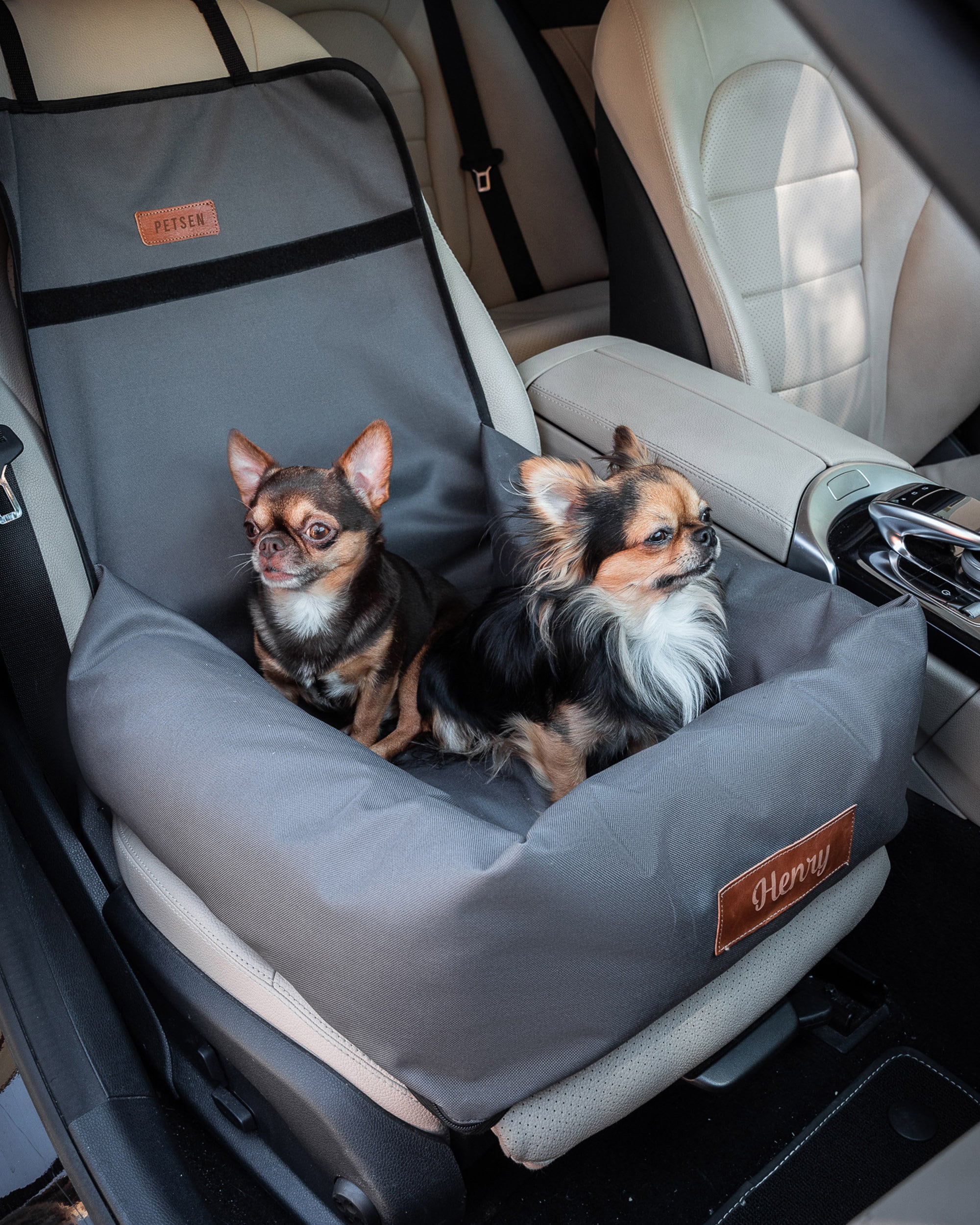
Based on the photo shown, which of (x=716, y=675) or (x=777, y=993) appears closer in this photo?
(x=777, y=993)

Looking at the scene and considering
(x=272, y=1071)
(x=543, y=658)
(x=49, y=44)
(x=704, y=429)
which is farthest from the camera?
(x=704, y=429)

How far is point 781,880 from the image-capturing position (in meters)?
1.27

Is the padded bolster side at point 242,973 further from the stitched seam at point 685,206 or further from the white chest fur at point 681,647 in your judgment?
the stitched seam at point 685,206

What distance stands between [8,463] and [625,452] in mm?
988

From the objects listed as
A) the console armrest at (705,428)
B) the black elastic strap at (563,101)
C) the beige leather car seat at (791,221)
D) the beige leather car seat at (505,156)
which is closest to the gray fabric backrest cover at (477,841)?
the console armrest at (705,428)

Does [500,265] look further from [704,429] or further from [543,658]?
[543,658]

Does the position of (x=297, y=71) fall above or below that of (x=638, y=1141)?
above

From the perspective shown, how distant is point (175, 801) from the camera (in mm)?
1238

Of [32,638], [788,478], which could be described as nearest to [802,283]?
[788,478]

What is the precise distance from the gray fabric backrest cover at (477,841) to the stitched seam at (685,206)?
842 mm

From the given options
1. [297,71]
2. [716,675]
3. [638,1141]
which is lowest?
[638,1141]

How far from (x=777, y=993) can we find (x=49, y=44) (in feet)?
6.11

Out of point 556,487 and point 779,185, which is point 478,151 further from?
point 556,487

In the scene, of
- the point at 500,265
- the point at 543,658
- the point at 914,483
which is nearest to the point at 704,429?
the point at 914,483
